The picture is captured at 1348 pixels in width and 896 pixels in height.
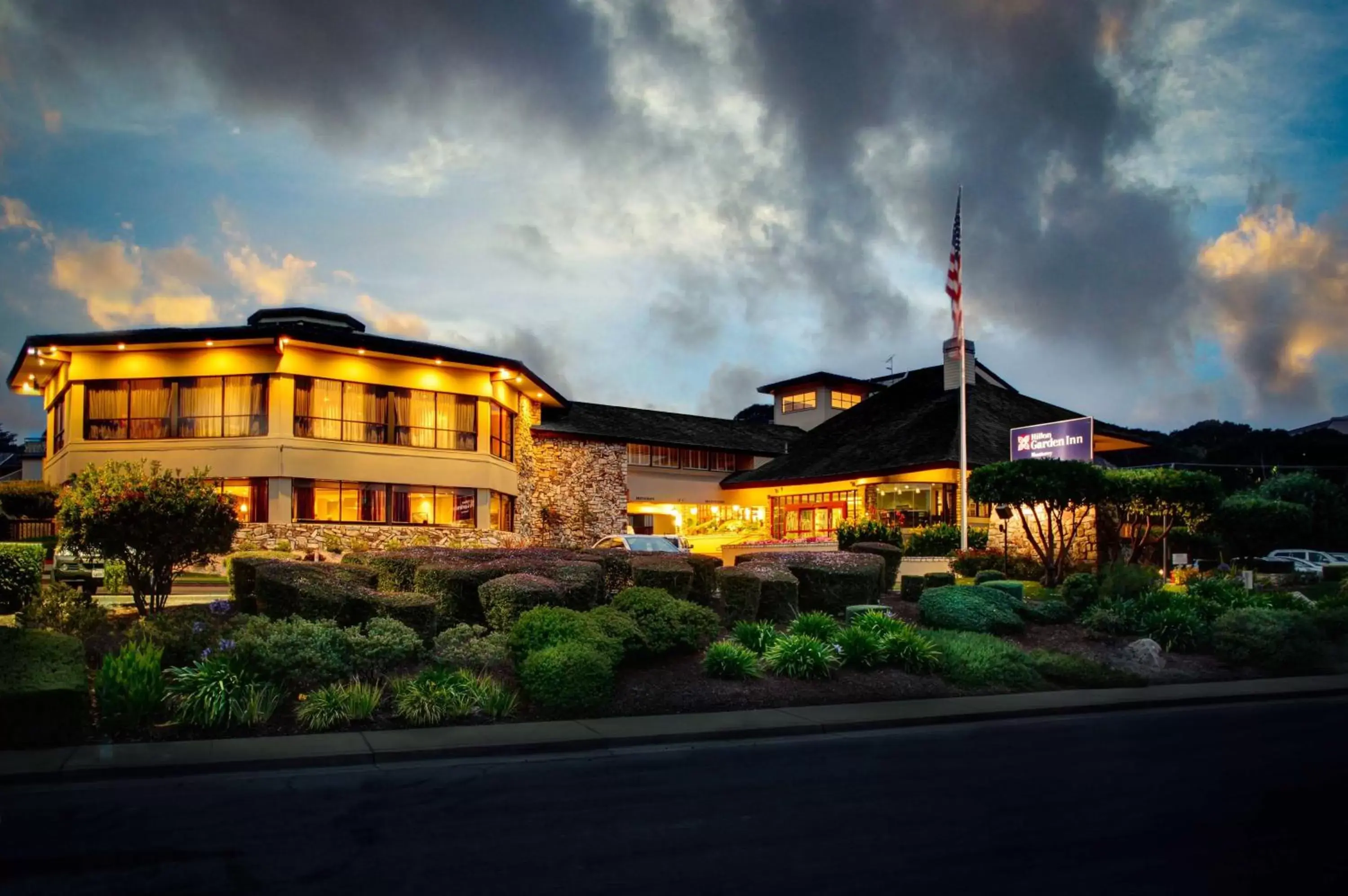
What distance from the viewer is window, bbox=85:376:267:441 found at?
37.1 meters

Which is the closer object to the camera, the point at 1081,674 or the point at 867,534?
the point at 1081,674

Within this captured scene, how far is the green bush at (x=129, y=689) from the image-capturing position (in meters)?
10.8

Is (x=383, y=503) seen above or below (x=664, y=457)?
below

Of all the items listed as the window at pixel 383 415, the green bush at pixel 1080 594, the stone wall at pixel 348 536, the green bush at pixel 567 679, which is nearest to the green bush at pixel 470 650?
the green bush at pixel 567 679

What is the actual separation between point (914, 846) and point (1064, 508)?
2281cm

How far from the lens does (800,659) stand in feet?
48.6

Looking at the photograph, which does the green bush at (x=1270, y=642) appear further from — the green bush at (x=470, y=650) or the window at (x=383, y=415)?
the window at (x=383, y=415)

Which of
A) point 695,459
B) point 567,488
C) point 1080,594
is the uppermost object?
point 695,459

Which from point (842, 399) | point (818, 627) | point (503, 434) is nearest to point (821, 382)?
point (842, 399)

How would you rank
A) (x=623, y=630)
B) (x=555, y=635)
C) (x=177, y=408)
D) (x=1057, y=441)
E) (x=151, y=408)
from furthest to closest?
1. (x=151, y=408)
2. (x=177, y=408)
3. (x=1057, y=441)
4. (x=623, y=630)
5. (x=555, y=635)

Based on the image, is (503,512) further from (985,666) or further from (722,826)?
(722,826)

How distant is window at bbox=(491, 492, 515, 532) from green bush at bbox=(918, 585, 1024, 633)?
1020 inches

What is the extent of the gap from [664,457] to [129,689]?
140 ft

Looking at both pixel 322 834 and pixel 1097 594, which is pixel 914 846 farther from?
pixel 1097 594
